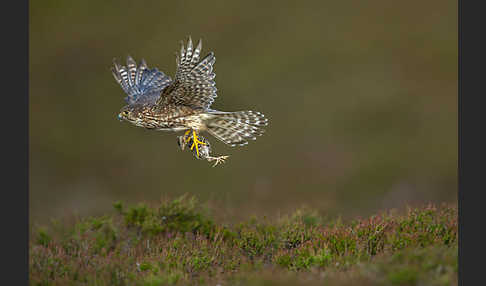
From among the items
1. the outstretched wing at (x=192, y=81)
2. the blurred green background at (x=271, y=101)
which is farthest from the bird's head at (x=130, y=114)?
the blurred green background at (x=271, y=101)

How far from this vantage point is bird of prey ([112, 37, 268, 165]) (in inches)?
281

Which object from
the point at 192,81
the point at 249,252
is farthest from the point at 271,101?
the point at 192,81

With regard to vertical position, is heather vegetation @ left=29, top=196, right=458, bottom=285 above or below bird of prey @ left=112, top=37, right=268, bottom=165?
below

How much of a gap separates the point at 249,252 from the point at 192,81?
303cm

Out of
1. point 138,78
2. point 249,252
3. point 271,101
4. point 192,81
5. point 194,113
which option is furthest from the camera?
point 271,101

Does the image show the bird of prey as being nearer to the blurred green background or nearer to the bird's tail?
the bird's tail

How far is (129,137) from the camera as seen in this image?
77.7 ft

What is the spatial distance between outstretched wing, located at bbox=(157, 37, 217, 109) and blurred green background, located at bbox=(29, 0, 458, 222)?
10.6 meters

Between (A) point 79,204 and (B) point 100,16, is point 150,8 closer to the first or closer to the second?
(B) point 100,16

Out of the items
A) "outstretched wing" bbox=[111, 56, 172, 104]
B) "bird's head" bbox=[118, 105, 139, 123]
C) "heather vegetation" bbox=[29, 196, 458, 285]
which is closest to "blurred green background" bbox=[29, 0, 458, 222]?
"heather vegetation" bbox=[29, 196, 458, 285]

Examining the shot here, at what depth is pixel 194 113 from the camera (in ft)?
24.8

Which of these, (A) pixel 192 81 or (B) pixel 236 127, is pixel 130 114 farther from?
(B) pixel 236 127

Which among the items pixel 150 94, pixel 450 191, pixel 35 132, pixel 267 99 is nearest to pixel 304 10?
pixel 267 99

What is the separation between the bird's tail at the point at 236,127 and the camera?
7645 mm
